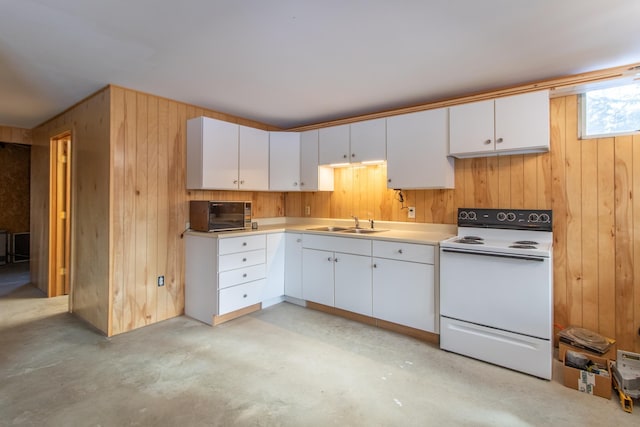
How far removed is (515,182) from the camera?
2.86m

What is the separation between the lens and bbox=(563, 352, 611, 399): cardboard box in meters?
2.02

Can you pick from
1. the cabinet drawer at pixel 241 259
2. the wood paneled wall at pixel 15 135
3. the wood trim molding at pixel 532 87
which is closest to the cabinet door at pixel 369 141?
the wood trim molding at pixel 532 87

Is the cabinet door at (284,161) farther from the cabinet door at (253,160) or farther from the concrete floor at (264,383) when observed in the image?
the concrete floor at (264,383)

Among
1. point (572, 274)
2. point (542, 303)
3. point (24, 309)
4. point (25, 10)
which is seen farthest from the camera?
point (24, 309)

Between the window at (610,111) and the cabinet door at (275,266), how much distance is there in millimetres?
2986

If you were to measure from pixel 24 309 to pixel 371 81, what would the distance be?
4.55 metres

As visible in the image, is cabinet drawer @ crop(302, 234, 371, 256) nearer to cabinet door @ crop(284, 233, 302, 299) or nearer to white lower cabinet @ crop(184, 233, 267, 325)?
cabinet door @ crop(284, 233, 302, 299)

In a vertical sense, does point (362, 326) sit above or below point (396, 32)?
below

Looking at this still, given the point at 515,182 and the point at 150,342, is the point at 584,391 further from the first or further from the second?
the point at 150,342

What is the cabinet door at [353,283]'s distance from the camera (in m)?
3.14

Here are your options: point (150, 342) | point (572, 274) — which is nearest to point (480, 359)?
point (572, 274)

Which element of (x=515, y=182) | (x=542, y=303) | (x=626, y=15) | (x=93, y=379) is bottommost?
(x=93, y=379)

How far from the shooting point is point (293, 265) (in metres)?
3.72

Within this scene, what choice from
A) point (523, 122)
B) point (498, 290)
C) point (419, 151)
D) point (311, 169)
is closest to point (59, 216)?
point (311, 169)
